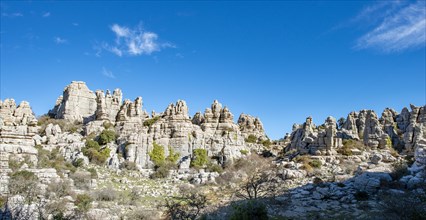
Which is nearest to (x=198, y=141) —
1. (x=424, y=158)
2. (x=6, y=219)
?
(x=424, y=158)

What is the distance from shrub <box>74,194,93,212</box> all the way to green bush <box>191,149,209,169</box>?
58.8 feet

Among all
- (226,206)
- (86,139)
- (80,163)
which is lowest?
(226,206)

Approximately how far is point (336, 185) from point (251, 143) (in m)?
31.0

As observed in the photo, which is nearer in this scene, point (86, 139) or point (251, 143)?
point (86, 139)

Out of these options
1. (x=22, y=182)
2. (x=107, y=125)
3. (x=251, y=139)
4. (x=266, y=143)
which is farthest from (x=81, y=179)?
(x=266, y=143)

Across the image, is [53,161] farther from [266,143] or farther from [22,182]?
[266,143]

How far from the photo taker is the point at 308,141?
46.5 meters

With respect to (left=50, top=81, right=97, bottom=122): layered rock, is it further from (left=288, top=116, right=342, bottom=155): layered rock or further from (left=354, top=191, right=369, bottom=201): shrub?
(left=354, top=191, right=369, bottom=201): shrub

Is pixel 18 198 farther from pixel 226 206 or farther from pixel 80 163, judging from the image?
pixel 80 163

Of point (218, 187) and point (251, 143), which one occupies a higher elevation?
point (251, 143)

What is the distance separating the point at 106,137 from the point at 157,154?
271 inches

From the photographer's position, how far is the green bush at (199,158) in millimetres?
44188

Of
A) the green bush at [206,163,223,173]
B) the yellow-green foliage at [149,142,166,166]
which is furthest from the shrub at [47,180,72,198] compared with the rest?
the green bush at [206,163,223,173]

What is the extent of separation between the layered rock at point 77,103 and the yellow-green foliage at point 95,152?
52.8 ft
